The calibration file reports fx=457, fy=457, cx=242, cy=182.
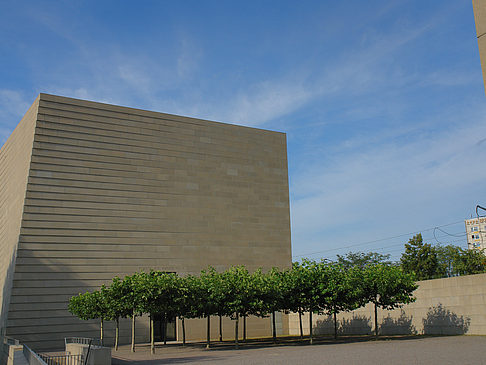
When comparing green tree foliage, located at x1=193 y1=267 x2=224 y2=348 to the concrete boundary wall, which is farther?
green tree foliage, located at x1=193 y1=267 x2=224 y2=348

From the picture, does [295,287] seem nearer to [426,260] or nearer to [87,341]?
[87,341]

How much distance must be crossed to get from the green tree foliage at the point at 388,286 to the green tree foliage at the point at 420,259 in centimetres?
2886

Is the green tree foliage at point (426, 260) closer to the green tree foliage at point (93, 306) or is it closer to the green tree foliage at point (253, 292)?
the green tree foliage at point (253, 292)

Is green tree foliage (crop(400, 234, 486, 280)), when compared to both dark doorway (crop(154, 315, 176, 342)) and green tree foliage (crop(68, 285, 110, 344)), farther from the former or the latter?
green tree foliage (crop(68, 285, 110, 344))

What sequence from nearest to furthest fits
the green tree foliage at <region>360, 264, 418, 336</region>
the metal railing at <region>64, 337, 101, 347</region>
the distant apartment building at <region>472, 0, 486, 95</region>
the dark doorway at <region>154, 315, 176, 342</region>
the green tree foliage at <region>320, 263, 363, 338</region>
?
the distant apartment building at <region>472, 0, 486, 95</region> < the metal railing at <region>64, 337, 101, 347</region> < the green tree foliage at <region>360, 264, 418, 336</region> < the green tree foliage at <region>320, 263, 363, 338</region> < the dark doorway at <region>154, 315, 176, 342</region>

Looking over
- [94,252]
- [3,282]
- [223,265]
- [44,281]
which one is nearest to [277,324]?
[223,265]

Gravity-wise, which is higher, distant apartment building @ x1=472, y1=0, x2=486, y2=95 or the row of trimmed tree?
distant apartment building @ x1=472, y1=0, x2=486, y2=95

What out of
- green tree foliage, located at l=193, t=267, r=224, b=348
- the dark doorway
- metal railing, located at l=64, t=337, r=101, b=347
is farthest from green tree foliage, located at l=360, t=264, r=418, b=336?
the dark doorway

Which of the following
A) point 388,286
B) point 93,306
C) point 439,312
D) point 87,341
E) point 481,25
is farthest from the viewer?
point 93,306

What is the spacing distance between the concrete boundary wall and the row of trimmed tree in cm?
120

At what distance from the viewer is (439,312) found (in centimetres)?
2708

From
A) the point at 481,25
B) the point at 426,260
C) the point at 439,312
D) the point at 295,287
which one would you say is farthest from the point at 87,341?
the point at 426,260

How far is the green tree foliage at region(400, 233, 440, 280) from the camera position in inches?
2140

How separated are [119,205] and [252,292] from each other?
14.9 m
